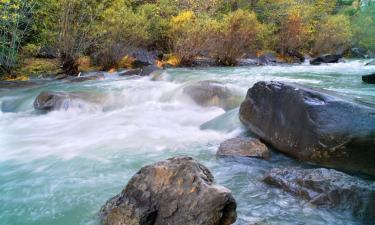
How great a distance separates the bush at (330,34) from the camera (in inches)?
1112

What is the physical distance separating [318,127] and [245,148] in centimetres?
114

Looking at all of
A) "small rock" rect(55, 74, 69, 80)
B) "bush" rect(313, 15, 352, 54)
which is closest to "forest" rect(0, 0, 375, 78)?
"bush" rect(313, 15, 352, 54)

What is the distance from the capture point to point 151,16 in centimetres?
1961

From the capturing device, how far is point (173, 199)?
339 cm

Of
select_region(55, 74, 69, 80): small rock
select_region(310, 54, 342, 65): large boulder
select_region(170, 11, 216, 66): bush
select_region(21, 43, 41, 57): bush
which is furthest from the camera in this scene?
select_region(310, 54, 342, 65): large boulder

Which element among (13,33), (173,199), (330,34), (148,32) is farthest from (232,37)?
(173,199)

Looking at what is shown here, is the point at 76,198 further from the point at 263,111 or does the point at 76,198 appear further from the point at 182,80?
the point at 182,80

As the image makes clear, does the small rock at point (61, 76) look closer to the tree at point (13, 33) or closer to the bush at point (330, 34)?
the tree at point (13, 33)

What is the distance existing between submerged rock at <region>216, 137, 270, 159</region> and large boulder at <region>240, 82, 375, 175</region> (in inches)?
11.2

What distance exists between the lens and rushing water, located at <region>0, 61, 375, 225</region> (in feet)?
13.4

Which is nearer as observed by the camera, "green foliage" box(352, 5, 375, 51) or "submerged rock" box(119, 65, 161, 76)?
"submerged rock" box(119, 65, 161, 76)

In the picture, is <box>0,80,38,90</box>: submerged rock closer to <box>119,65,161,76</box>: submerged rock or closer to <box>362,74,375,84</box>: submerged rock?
<box>119,65,161,76</box>: submerged rock

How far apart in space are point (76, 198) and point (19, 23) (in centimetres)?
1167

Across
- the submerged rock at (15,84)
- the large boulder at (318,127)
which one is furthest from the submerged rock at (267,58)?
the large boulder at (318,127)
